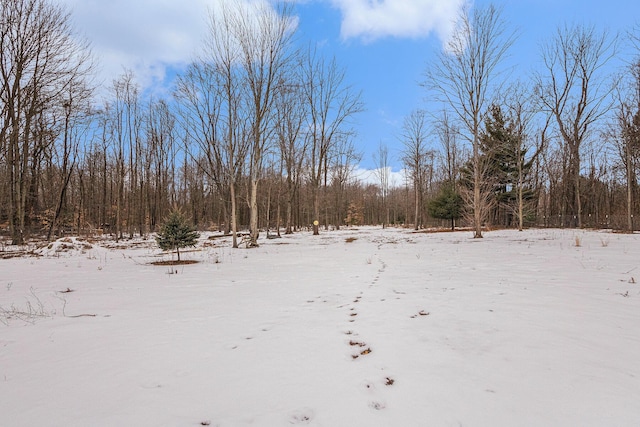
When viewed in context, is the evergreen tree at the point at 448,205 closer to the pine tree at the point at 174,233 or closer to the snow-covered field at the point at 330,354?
the snow-covered field at the point at 330,354

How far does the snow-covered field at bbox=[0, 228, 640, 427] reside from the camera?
1.91m

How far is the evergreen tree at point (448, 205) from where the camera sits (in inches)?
1005

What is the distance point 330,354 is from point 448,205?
25465 millimetres

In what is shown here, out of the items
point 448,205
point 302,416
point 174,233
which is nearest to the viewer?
point 302,416

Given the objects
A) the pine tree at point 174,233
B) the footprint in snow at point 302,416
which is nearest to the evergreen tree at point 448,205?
the pine tree at point 174,233

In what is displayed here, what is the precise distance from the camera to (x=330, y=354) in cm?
278

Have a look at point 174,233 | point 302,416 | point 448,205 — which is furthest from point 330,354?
point 448,205

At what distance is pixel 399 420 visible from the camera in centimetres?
181

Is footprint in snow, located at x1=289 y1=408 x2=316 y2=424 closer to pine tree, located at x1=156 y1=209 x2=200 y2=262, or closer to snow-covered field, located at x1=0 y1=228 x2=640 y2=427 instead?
snow-covered field, located at x1=0 y1=228 x2=640 y2=427

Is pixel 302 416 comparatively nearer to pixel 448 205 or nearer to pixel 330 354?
pixel 330 354

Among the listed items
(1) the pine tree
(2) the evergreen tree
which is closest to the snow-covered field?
(1) the pine tree

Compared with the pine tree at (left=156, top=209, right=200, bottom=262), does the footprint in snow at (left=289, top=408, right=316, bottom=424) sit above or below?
below

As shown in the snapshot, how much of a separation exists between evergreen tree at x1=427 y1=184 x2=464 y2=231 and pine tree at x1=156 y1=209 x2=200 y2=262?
71.9 ft

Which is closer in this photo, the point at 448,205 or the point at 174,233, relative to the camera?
the point at 174,233
